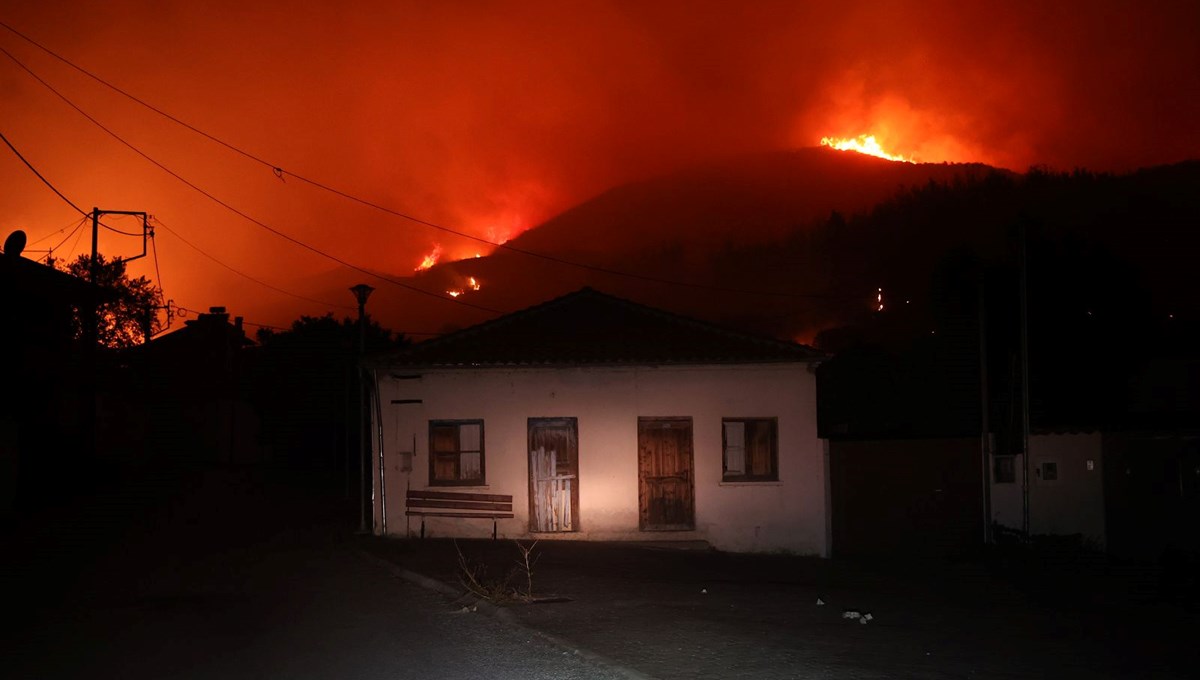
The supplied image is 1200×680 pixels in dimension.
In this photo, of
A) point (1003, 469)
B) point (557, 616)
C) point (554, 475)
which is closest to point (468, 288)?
point (1003, 469)

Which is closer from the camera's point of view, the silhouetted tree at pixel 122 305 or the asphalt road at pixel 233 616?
the asphalt road at pixel 233 616

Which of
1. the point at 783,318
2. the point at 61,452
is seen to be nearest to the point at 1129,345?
the point at 61,452

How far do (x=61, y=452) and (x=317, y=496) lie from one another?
8293mm

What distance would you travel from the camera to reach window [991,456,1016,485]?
Result: 21.3 meters

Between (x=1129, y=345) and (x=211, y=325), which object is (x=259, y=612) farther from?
(x=211, y=325)

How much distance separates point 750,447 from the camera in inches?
760

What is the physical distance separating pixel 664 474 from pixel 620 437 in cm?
109

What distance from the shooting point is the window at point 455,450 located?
19.2m

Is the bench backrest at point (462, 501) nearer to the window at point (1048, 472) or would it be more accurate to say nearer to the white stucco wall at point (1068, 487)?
the white stucco wall at point (1068, 487)

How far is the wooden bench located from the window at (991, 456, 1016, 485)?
1041cm

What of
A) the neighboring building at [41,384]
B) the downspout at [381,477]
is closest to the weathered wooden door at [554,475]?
the downspout at [381,477]

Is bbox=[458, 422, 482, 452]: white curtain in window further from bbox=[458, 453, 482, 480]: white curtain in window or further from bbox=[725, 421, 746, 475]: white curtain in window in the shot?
bbox=[725, 421, 746, 475]: white curtain in window

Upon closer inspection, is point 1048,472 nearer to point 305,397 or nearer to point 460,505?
point 460,505

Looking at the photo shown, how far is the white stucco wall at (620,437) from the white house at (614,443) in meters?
0.02
